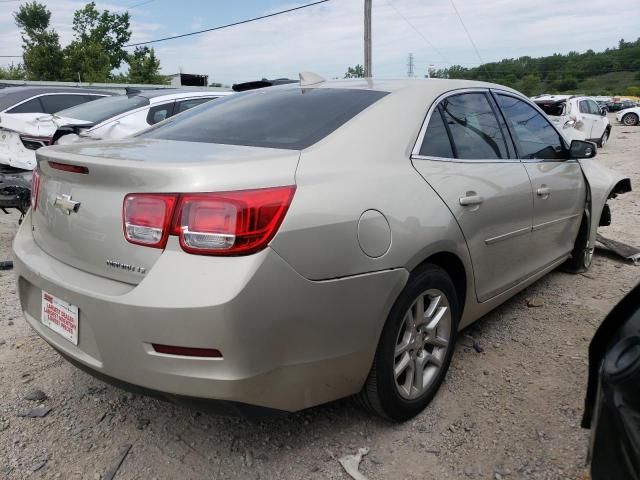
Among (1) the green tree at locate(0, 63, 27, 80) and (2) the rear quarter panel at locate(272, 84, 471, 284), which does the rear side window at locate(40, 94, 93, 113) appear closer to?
(2) the rear quarter panel at locate(272, 84, 471, 284)

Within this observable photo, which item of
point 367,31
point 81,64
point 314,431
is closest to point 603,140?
point 367,31

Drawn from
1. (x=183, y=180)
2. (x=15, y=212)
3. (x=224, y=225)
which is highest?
(x=183, y=180)

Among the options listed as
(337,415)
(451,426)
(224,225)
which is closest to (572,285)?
(451,426)

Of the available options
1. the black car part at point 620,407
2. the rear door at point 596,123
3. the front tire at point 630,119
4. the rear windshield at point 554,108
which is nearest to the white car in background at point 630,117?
the front tire at point 630,119

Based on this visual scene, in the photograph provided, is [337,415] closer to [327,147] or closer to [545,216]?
[327,147]

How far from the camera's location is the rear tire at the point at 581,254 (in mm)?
4168

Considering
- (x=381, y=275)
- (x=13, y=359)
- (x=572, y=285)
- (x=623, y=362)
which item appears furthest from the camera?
(x=572, y=285)

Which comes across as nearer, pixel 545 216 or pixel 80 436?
pixel 80 436

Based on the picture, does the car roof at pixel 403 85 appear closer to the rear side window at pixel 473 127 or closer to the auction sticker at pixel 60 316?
the rear side window at pixel 473 127

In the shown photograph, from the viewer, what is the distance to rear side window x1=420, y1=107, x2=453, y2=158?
251 cm

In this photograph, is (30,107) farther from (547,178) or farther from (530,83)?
(530,83)

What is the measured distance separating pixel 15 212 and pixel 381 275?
6.41 metres

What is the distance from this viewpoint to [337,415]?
99.0 inches

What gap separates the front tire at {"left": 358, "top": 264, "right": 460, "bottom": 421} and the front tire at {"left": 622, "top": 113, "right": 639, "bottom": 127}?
100ft
